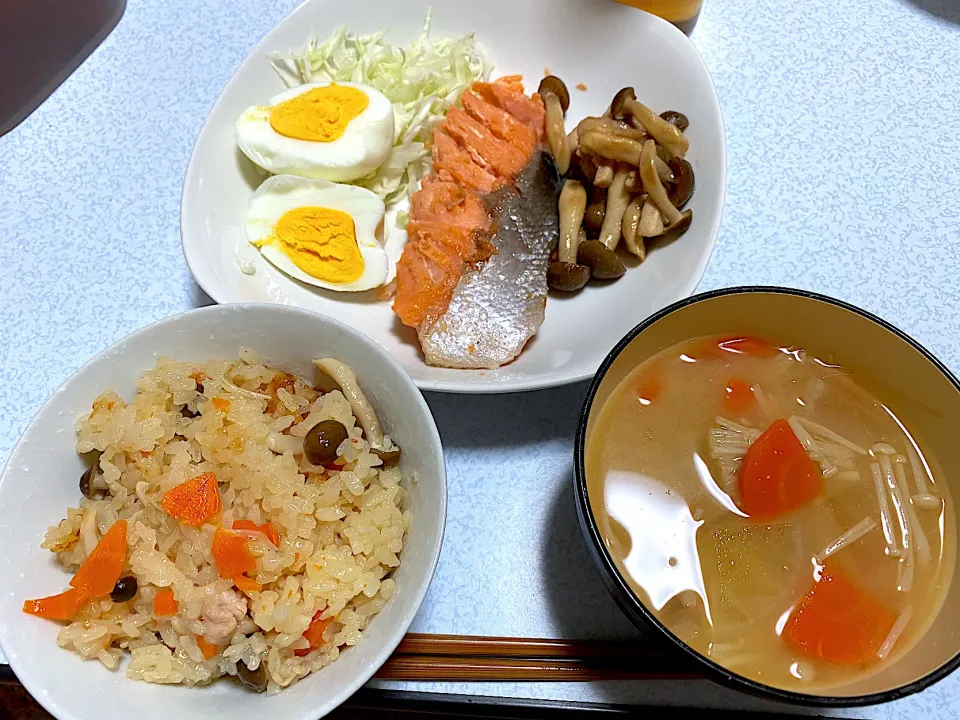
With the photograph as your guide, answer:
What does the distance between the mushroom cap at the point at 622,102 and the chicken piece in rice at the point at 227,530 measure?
920 millimetres

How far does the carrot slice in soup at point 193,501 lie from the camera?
1.09 metres

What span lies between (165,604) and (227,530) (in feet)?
0.47

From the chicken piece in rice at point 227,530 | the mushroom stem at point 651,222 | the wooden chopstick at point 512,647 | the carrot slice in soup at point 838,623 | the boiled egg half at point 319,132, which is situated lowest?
the wooden chopstick at point 512,647

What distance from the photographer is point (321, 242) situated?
1.59 m

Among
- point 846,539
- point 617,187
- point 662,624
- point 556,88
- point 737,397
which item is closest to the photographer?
point 662,624

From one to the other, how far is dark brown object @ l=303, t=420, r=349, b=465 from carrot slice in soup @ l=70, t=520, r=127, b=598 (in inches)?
12.3

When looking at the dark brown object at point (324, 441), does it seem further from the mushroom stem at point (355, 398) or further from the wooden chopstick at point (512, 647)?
the wooden chopstick at point (512, 647)

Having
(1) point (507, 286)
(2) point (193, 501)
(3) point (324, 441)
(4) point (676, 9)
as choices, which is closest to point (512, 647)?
(3) point (324, 441)

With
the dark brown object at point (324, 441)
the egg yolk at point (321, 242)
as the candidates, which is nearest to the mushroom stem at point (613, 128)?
the egg yolk at point (321, 242)

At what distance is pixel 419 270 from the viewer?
1540mm

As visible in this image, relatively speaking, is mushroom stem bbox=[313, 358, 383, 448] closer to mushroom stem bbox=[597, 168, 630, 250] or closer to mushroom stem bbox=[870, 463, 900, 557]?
mushroom stem bbox=[597, 168, 630, 250]

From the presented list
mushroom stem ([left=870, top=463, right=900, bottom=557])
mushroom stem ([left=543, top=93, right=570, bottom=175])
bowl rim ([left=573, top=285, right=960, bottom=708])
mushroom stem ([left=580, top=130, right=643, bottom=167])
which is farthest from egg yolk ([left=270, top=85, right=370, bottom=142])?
mushroom stem ([left=870, top=463, right=900, bottom=557])

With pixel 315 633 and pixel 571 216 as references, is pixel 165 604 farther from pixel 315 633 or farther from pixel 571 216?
pixel 571 216

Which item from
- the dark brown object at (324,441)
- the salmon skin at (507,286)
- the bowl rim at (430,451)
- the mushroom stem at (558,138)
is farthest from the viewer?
the mushroom stem at (558,138)
